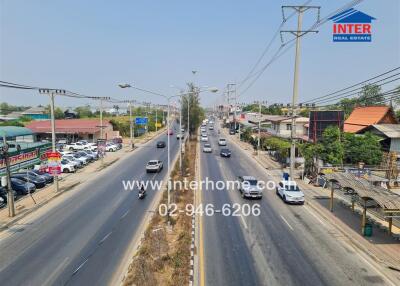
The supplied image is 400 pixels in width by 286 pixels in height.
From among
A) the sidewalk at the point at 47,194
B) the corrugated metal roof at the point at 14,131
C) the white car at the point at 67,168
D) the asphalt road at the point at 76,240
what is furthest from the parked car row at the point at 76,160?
the asphalt road at the point at 76,240

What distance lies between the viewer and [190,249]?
17656 millimetres

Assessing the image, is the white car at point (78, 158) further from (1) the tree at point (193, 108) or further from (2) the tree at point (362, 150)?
(2) the tree at point (362, 150)

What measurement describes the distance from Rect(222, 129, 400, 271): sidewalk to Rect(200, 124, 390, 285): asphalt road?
25.7 inches

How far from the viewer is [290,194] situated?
89.2ft

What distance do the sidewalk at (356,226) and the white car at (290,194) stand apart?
3.22 feet

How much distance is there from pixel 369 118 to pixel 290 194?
1380 inches

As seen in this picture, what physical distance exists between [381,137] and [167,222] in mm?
36804

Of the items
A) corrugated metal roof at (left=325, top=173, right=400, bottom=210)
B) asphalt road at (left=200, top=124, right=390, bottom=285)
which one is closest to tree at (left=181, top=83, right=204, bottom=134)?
asphalt road at (left=200, top=124, right=390, bottom=285)

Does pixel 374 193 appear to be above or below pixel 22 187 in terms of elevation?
above

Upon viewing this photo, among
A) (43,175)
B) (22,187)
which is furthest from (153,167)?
(22,187)

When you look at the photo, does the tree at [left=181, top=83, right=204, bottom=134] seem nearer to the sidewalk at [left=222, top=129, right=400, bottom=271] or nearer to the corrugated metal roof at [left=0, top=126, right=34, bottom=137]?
the corrugated metal roof at [left=0, top=126, right=34, bottom=137]

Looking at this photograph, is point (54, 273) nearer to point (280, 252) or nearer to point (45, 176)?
point (280, 252)

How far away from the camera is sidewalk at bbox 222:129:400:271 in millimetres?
17281

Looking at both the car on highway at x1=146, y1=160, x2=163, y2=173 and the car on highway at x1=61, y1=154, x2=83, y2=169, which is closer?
the car on highway at x1=146, y1=160, x2=163, y2=173
